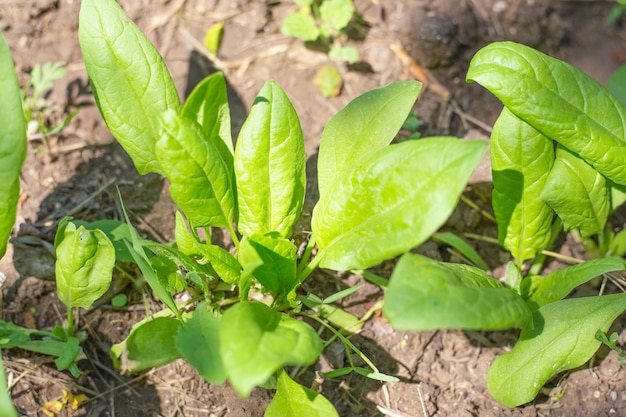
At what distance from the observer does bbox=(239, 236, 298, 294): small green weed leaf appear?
173 cm

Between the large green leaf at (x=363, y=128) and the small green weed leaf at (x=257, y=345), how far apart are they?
0.43 metres

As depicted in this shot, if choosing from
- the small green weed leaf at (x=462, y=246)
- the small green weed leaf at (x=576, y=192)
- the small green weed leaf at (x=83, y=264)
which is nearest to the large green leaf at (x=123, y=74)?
the small green weed leaf at (x=83, y=264)

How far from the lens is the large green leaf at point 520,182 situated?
5.84 ft

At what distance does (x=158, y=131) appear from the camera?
1.54 meters

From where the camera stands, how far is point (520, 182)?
1.86m

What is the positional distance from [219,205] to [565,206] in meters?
1.05

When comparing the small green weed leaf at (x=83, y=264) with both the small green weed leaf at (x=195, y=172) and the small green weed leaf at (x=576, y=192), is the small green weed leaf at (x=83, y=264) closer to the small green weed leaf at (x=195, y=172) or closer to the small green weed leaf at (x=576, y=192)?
the small green weed leaf at (x=195, y=172)

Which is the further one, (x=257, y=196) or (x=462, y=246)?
(x=462, y=246)

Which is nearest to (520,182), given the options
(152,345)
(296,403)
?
(296,403)

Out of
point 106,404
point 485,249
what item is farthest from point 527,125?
point 106,404

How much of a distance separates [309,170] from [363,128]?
43 centimetres

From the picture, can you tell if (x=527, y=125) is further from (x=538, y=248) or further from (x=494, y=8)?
(x=494, y=8)

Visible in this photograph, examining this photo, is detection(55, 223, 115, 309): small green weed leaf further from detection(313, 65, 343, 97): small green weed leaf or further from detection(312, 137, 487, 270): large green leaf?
detection(313, 65, 343, 97): small green weed leaf

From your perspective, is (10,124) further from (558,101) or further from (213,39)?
(558,101)
